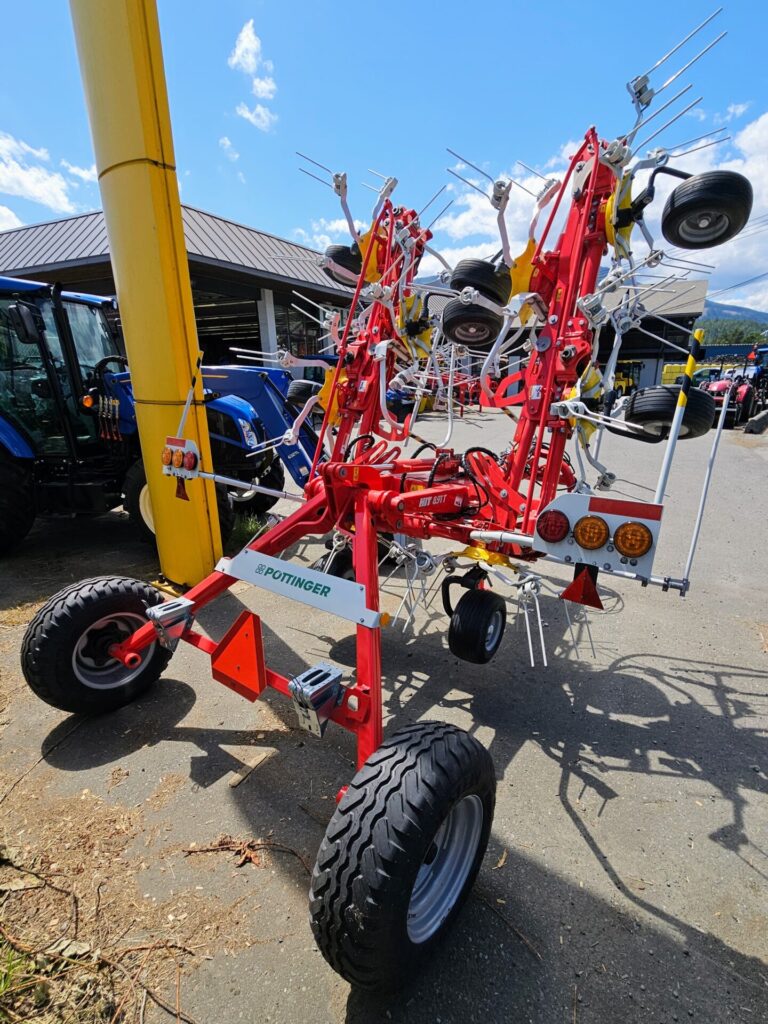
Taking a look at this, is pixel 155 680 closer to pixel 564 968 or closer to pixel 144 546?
pixel 564 968

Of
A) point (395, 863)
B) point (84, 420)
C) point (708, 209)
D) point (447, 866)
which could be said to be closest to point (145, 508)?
point (84, 420)

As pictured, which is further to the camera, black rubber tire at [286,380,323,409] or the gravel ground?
black rubber tire at [286,380,323,409]

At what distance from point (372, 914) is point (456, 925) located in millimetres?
585

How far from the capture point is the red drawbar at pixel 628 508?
174 centimetres

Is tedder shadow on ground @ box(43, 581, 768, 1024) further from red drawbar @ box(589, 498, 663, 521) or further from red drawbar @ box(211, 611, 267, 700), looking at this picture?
red drawbar @ box(589, 498, 663, 521)

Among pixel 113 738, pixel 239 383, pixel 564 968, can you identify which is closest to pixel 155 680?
pixel 113 738

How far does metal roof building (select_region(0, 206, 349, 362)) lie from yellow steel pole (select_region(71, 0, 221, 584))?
30.1 ft

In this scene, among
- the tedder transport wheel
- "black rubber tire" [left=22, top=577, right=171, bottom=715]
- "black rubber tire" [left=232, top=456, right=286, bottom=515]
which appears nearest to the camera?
the tedder transport wheel

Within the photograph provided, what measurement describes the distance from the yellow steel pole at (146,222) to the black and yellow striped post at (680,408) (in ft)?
10.4

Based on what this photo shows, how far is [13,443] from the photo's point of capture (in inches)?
190

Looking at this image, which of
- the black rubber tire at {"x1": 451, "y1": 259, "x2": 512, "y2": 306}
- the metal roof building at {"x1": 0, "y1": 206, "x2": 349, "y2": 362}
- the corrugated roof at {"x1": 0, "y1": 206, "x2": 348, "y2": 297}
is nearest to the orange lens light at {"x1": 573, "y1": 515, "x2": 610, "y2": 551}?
the black rubber tire at {"x1": 451, "y1": 259, "x2": 512, "y2": 306}

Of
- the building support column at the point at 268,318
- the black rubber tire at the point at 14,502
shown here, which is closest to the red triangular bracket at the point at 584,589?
the black rubber tire at the point at 14,502

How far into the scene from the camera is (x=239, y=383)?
5625mm

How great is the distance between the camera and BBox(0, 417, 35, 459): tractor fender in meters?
4.79
